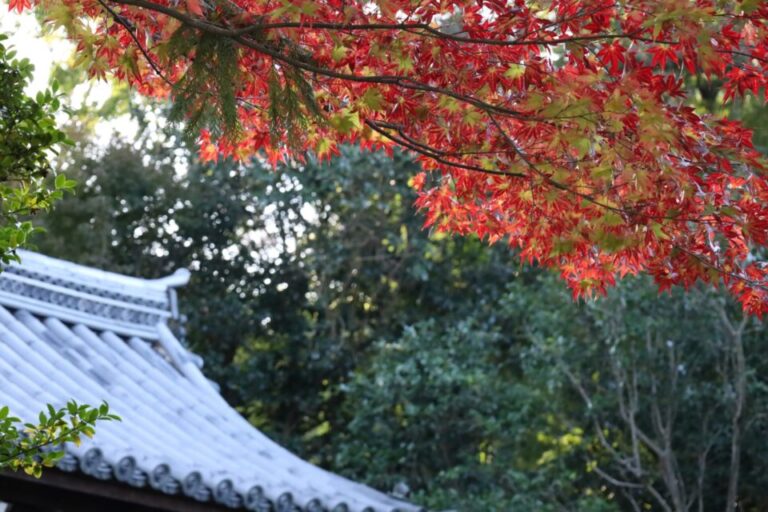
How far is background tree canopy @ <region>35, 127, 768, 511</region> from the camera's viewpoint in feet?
30.3

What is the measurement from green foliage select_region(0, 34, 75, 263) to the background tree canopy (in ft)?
21.9

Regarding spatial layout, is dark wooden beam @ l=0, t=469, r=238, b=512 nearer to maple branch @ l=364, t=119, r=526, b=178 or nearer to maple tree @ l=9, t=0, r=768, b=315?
maple tree @ l=9, t=0, r=768, b=315

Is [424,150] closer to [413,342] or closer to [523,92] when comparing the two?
[523,92]

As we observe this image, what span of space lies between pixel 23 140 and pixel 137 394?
340 centimetres

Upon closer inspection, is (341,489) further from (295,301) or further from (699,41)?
(295,301)

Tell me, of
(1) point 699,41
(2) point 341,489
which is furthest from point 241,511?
(1) point 699,41

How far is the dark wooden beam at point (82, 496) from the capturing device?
415 centimetres

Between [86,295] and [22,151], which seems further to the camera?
[86,295]

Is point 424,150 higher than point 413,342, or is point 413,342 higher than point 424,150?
point 413,342

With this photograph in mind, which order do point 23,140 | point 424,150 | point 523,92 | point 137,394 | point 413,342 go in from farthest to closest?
point 413,342, point 137,394, point 424,150, point 523,92, point 23,140

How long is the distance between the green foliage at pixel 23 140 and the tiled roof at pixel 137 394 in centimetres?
167

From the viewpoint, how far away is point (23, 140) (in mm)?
2555

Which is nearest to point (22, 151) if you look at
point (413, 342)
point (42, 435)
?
point (42, 435)

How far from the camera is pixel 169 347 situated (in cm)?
666
